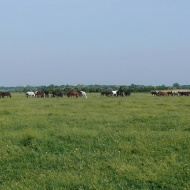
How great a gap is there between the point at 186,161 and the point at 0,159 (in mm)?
4329

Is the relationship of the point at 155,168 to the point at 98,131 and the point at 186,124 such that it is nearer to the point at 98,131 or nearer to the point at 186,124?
the point at 98,131

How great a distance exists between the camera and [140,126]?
12320mm

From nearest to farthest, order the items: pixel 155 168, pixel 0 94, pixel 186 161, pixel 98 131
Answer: pixel 155 168 < pixel 186 161 < pixel 98 131 < pixel 0 94

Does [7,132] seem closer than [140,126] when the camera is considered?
Yes

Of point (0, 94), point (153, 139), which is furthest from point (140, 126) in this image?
point (0, 94)

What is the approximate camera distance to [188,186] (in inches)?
247

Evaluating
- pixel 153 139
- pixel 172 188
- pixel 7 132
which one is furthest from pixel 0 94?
pixel 172 188

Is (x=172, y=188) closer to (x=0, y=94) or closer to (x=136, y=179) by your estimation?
(x=136, y=179)

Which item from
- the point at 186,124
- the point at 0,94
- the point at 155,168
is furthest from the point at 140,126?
the point at 0,94

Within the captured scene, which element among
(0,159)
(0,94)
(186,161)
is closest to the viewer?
(186,161)

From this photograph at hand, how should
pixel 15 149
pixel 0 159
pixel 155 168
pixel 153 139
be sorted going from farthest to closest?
1. pixel 153 139
2. pixel 15 149
3. pixel 0 159
4. pixel 155 168

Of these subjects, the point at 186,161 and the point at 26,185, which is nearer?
the point at 26,185

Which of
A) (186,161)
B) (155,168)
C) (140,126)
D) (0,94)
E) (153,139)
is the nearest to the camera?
(155,168)

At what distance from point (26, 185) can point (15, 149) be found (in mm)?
2490
